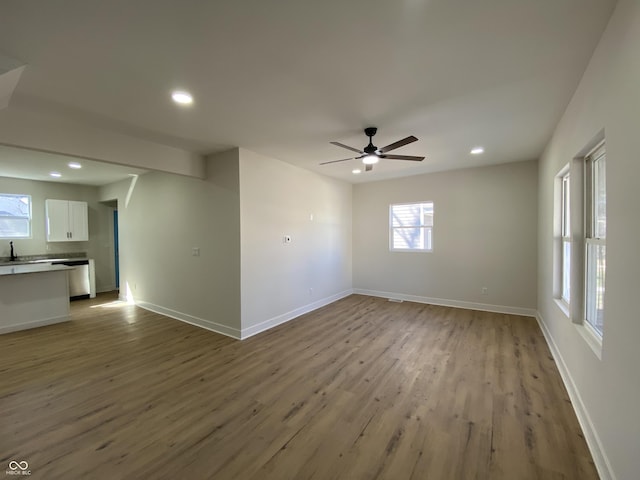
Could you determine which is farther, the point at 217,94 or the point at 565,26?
the point at 217,94

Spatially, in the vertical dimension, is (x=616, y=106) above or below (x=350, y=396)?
above

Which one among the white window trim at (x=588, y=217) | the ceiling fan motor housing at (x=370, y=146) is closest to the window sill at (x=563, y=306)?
the white window trim at (x=588, y=217)

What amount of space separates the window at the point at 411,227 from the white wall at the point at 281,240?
1118mm

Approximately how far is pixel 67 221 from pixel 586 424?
9.18 metres

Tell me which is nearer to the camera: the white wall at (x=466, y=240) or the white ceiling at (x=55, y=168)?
the white ceiling at (x=55, y=168)

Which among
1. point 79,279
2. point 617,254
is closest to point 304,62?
point 617,254

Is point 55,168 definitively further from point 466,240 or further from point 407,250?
point 466,240

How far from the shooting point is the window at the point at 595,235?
6.93ft

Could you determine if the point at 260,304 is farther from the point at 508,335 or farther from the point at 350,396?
the point at 508,335

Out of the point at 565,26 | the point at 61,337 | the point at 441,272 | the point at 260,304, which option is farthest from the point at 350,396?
the point at 61,337

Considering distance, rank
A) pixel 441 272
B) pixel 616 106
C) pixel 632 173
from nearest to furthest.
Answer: pixel 632 173, pixel 616 106, pixel 441 272

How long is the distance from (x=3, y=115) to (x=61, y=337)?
299 centimetres

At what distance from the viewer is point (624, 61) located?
1.46 metres

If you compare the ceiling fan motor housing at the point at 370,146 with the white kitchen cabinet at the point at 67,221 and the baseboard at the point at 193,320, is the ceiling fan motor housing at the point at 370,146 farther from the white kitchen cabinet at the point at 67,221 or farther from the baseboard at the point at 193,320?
the white kitchen cabinet at the point at 67,221
